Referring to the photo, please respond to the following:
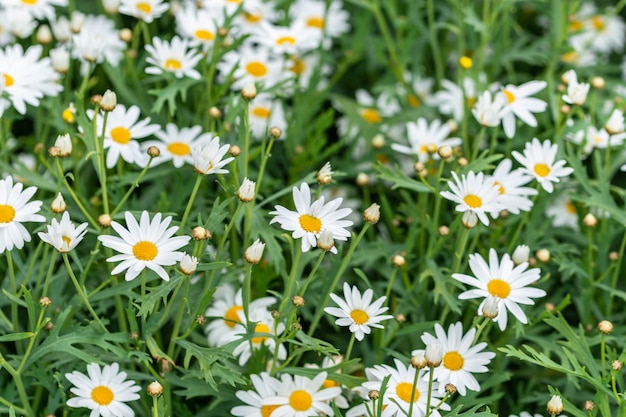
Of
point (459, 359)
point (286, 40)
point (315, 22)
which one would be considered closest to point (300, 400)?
point (459, 359)

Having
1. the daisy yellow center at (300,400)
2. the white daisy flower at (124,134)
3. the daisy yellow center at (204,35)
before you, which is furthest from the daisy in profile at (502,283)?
the daisy yellow center at (204,35)

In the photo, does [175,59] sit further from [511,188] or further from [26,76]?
[511,188]

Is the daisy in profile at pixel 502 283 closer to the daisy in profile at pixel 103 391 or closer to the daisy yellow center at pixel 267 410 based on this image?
the daisy yellow center at pixel 267 410

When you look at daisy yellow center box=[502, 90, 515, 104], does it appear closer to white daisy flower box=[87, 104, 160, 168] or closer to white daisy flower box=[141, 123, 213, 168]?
white daisy flower box=[141, 123, 213, 168]

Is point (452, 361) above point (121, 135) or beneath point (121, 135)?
beneath

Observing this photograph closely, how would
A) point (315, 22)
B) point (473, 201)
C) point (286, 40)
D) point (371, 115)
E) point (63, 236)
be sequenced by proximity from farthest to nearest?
point (315, 22)
point (371, 115)
point (286, 40)
point (473, 201)
point (63, 236)

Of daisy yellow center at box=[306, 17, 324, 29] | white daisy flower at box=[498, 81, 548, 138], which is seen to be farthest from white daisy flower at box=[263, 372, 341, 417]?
daisy yellow center at box=[306, 17, 324, 29]
